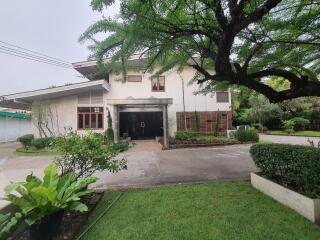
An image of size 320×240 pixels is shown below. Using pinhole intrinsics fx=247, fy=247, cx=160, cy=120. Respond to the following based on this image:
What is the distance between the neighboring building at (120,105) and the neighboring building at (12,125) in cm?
645

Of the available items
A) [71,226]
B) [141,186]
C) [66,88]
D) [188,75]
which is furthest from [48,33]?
[71,226]

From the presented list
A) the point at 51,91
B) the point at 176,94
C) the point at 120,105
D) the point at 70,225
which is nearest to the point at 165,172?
the point at 70,225

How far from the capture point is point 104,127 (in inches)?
739

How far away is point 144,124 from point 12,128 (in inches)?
602

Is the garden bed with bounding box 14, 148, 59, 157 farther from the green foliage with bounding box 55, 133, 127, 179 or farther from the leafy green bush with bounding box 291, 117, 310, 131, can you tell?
the leafy green bush with bounding box 291, 117, 310, 131

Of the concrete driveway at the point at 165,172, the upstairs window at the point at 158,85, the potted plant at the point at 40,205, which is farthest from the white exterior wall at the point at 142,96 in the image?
the potted plant at the point at 40,205

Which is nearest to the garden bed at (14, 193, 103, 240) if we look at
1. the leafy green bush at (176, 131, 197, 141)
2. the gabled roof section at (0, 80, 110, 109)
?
the leafy green bush at (176, 131, 197, 141)

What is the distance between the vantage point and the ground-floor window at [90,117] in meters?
18.7

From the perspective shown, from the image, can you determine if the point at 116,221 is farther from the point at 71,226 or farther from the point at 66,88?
the point at 66,88

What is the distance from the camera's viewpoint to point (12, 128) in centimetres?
2677

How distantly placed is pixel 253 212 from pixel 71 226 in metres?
3.35

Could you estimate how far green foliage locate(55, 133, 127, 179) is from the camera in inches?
209

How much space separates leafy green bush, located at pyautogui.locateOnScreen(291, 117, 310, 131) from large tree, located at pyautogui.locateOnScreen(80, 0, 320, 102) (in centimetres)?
2497

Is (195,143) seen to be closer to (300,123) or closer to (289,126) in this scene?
(289,126)
